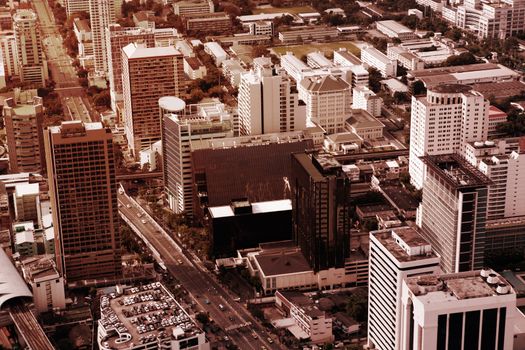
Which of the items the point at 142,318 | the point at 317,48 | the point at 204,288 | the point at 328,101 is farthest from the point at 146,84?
the point at 317,48

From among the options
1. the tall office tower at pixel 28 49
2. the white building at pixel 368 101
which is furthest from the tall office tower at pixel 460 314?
the tall office tower at pixel 28 49

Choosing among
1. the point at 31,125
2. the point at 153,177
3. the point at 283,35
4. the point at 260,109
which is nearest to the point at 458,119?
the point at 260,109

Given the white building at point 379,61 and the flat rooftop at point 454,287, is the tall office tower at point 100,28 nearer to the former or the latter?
the white building at point 379,61

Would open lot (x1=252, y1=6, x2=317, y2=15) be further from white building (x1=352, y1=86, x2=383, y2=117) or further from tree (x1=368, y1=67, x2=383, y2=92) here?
white building (x1=352, y1=86, x2=383, y2=117)

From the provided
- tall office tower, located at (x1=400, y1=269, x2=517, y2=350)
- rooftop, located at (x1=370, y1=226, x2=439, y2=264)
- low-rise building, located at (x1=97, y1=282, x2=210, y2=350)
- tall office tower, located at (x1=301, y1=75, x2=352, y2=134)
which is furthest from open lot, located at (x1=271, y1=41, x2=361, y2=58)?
tall office tower, located at (x1=400, y1=269, x2=517, y2=350)

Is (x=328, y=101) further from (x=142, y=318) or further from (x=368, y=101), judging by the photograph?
(x=142, y=318)

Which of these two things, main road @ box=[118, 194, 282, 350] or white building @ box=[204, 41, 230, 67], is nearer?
main road @ box=[118, 194, 282, 350]

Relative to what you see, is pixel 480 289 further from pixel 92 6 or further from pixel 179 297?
pixel 92 6
